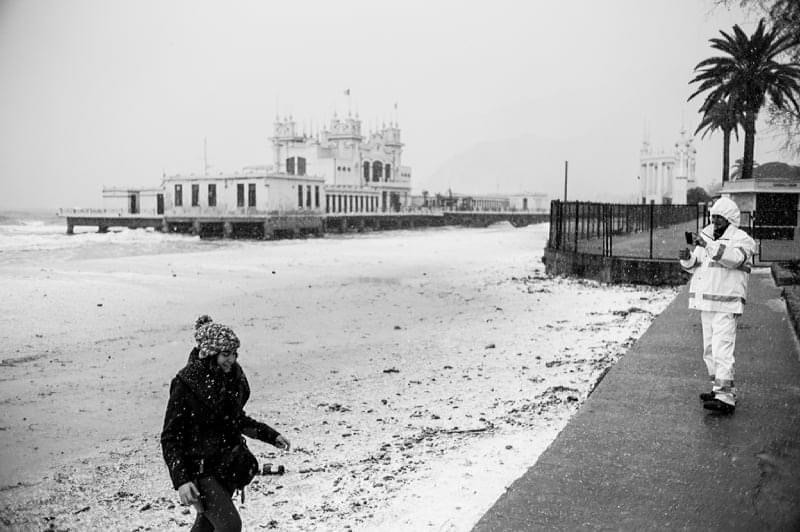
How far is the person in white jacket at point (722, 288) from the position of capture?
18.0 ft

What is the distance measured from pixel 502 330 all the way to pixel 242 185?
165ft

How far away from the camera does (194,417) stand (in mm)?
3510

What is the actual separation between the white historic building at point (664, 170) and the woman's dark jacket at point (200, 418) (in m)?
80.6

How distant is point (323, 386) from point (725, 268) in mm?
5358

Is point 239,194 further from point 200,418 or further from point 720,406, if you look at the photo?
point 200,418

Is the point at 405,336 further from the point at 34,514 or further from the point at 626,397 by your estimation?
the point at 34,514

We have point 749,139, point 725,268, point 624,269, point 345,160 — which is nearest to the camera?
point 725,268

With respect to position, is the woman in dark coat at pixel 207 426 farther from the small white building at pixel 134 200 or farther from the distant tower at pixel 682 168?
the distant tower at pixel 682 168

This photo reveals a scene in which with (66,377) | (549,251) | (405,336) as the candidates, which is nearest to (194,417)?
(66,377)

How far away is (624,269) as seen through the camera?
17.2m

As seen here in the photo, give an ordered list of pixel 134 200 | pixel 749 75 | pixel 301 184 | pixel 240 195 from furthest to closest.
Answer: pixel 134 200, pixel 301 184, pixel 240 195, pixel 749 75

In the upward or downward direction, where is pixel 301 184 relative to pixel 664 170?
downward

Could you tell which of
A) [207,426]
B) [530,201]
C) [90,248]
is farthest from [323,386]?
[530,201]

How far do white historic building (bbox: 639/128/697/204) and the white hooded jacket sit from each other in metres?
77.4
